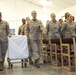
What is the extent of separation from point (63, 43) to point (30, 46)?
3.75 ft

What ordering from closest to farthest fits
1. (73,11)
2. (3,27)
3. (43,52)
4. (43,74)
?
1. (43,74)
2. (3,27)
3. (43,52)
4. (73,11)

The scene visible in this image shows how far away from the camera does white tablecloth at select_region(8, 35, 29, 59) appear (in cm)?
589

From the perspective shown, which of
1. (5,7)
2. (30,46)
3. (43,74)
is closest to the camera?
(43,74)

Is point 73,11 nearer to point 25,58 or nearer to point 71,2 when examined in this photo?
point 71,2

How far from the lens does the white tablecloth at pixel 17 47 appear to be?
5891 millimetres

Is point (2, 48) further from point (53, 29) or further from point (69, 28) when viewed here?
point (69, 28)

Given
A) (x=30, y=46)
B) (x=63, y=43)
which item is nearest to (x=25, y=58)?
(x=30, y=46)

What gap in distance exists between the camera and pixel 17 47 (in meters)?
5.98

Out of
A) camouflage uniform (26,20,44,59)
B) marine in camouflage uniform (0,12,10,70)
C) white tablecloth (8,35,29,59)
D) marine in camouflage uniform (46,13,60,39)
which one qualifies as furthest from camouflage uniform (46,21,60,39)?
marine in camouflage uniform (0,12,10,70)

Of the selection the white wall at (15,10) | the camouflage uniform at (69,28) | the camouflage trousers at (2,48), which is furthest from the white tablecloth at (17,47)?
the white wall at (15,10)

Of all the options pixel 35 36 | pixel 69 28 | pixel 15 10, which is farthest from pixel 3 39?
pixel 15 10

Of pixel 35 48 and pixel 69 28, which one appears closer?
pixel 69 28

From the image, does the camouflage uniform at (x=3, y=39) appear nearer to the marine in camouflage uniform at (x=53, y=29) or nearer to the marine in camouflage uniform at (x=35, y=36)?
the marine in camouflage uniform at (x=35, y=36)

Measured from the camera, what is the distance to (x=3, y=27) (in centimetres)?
579
